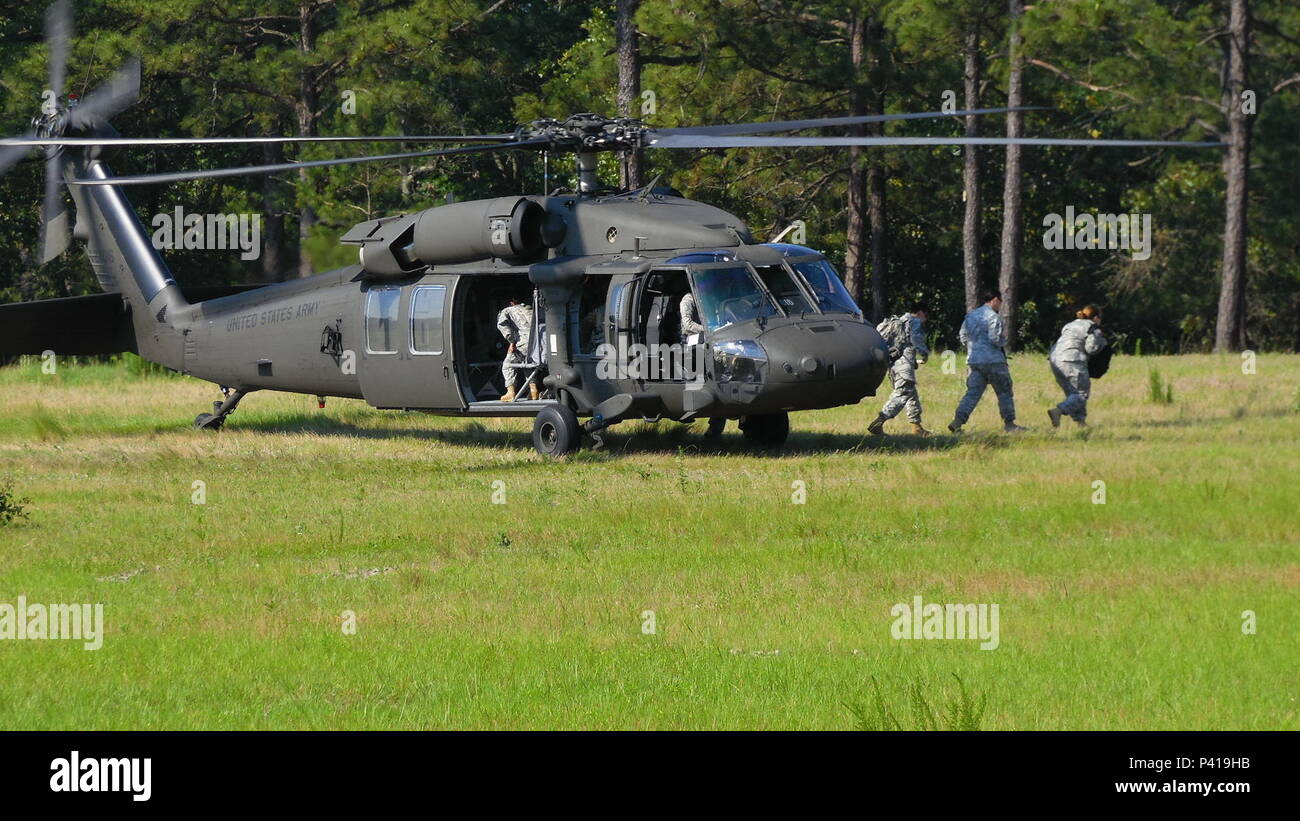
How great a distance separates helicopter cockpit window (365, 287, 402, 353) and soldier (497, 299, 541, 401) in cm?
131

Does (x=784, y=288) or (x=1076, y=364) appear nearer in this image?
(x=784, y=288)

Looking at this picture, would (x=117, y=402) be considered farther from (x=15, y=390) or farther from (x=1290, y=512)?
(x=1290, y=512)

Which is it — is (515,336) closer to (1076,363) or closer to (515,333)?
(515,333)

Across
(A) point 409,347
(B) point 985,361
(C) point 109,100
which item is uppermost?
(C) point 109,100

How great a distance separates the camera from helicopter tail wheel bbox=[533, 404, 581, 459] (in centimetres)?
1811

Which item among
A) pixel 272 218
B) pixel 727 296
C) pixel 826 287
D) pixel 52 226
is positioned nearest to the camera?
pixel 727 296

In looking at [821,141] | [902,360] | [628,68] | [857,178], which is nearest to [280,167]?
[821,141]

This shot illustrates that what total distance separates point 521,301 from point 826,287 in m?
4.46

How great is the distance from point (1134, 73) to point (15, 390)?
22.1 metres

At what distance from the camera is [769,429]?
62.1 feet

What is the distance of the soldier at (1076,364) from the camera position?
19531 millimetres

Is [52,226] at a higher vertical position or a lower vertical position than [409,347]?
higher

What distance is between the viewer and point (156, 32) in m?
38.0

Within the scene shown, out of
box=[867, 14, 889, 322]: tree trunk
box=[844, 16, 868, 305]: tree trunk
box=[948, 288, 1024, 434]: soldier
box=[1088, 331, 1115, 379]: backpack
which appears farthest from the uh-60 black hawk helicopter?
box=[867, 14, 889, 322]: tree trunk
